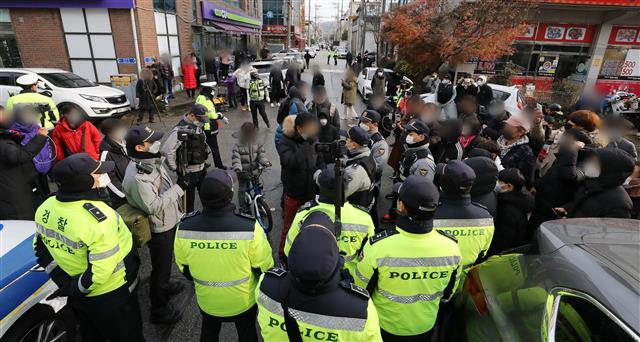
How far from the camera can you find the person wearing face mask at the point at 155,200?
304 cm

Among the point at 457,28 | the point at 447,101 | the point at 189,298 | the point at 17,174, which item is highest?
the point at 457,28

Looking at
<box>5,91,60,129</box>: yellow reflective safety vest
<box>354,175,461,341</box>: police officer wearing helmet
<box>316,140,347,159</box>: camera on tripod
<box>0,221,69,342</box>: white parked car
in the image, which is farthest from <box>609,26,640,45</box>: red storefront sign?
<box>0,221,69,342</box>: white parked car

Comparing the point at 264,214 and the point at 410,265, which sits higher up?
the point at 410,265

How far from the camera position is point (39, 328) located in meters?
2.58

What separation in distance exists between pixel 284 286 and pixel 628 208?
306 centimetres

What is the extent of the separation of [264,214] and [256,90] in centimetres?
558

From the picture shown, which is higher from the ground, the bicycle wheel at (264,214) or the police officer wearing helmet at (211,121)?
the police officer wearing helmet at (211,121)

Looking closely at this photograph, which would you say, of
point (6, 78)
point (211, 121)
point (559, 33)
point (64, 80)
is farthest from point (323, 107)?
point (559, 33)

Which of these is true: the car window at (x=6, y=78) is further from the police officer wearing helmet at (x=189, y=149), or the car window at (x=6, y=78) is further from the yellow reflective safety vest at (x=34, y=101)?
the police officer wearing helmet at (x=189, y=149)

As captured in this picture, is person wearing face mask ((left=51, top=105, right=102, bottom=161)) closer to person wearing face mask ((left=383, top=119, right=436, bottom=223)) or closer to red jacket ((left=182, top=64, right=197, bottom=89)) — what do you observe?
person wearing face mask ((left=383, top=119, right=436, bottom=223))

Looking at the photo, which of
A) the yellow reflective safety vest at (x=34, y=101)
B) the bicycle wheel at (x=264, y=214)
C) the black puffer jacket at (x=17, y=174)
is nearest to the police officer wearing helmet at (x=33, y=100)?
the yellow reflective safety vest at (x=34, y=101)

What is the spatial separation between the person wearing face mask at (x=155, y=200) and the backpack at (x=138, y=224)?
0.16 ft

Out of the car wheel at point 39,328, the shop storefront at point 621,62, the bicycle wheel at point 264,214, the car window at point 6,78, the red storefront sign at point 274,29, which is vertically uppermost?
the red storefront sign at point 274,29

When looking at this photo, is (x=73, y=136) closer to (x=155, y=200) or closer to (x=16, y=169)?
(x=16, y=169)
